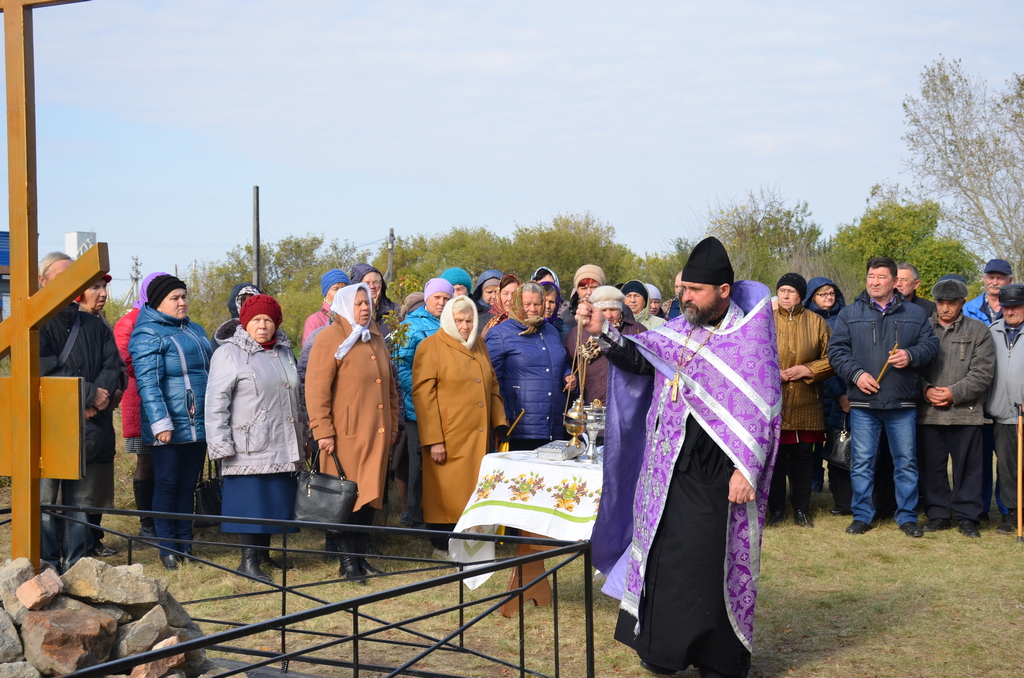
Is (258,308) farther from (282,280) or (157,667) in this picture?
(282,280)

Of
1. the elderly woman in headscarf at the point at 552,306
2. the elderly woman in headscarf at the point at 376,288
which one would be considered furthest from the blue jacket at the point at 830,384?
the elderly woman in headscarf at the point at 376,288

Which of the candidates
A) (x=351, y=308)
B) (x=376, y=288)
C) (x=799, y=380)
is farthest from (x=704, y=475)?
(x=799, y=380)

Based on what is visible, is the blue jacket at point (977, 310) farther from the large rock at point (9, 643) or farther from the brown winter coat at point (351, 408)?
the large rock at point (9, 643)

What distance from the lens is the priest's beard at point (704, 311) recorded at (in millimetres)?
4609

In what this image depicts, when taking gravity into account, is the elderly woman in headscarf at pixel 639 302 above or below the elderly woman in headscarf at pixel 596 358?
above

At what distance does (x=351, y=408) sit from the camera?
21.5 feet

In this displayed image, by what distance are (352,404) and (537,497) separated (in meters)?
1.83

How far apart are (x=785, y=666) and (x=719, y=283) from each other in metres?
1.98

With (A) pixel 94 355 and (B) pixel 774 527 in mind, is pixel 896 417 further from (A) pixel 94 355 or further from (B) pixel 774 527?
(A) pixel 94 355

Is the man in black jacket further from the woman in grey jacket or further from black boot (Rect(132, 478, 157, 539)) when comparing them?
the woman in grey jacket

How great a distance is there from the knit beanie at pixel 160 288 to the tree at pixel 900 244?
58.5ft

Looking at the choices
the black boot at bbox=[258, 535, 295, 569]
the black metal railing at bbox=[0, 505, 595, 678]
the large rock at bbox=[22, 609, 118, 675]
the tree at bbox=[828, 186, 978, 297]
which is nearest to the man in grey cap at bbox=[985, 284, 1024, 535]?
the black metal railing at bbox=[0, 505, 595, 678]

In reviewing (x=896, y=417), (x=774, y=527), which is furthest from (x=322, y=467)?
(x=896, y=417)

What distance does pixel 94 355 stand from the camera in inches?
251
